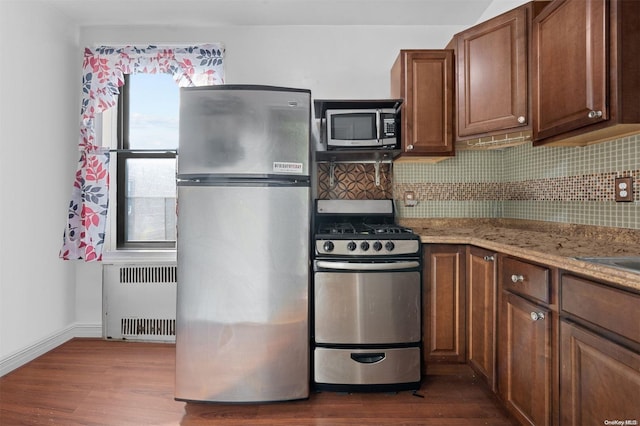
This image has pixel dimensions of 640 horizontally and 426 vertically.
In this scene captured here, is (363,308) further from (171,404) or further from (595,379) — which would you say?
(171,404)

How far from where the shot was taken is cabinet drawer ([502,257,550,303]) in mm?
1341

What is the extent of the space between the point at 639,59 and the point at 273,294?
1.91m

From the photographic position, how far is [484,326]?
186 cm

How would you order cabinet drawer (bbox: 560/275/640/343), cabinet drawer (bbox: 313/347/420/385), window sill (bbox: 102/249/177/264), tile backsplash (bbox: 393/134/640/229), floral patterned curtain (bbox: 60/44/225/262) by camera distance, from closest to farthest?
1. cabinet drawer (bbox: 560/275/640/343)
2. tile backsplash (bbox: 393/134/640/229)
3. cabinet drawer (bbox: 313/347/420/385)
4. floral patterned curtain (bbox: 60/44/225/262)
5. window sill (bbox: 102/249/177/264)

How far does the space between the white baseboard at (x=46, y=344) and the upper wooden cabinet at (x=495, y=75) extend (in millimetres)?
3240

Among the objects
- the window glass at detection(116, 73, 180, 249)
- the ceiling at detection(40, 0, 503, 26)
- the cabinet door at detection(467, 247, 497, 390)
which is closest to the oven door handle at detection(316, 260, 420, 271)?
the cabinet door at detection(467, 247, 497, 390)

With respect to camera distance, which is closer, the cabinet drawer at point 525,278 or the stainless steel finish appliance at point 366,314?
the cabinet drawer at point 525,278

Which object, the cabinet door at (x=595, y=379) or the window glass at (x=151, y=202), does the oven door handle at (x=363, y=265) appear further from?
the window glass at (x=151, y=202)

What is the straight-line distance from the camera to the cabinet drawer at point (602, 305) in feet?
3.13

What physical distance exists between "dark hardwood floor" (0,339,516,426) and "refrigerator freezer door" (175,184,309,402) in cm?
10

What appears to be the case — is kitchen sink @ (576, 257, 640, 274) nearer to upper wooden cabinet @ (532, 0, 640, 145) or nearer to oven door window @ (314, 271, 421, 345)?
upper wooden cabinet @ (532, 0, 640, 145)

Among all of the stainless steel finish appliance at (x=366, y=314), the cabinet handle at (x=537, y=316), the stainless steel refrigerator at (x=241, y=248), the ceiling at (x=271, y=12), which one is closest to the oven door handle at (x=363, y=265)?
the stainless steel finish appliance at (x=366, y=314)

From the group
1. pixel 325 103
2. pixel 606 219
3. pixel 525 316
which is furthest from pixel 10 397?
pixel 606 219

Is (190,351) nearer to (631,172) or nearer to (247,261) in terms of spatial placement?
(247,261)
